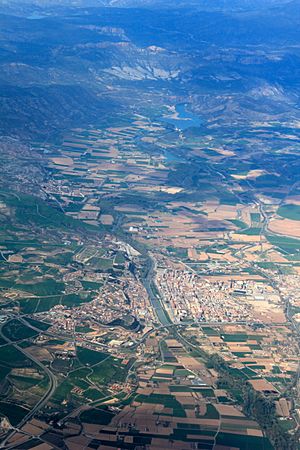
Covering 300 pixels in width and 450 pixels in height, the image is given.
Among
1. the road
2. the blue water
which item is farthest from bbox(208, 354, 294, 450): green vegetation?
the blue water

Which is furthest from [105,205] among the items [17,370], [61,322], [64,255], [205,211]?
[17,370]

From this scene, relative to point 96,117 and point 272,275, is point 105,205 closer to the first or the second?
point 272,275

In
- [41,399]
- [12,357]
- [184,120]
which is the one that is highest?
[41,399]

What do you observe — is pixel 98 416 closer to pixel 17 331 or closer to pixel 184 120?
pixel 17 331

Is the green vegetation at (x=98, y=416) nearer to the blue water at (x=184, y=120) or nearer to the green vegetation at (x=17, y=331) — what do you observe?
the green vegetation at (x=17, y=331)

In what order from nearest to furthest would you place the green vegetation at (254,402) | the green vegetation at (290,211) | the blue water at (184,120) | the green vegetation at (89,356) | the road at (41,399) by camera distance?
the road at (41,399) → the green vegetation at (254,402) → the green vegetation at (89,356) → the green vegetation at (290,211) → the blue water at (184,120)

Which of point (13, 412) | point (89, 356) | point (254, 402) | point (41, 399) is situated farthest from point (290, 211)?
point (13, 412)

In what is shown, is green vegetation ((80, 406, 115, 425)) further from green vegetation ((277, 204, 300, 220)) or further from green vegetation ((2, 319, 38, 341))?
green vegetation ((277, 204, 300, 220))

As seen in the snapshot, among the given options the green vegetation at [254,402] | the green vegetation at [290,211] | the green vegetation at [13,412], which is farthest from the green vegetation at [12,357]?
the green vegetation at [290,211]
